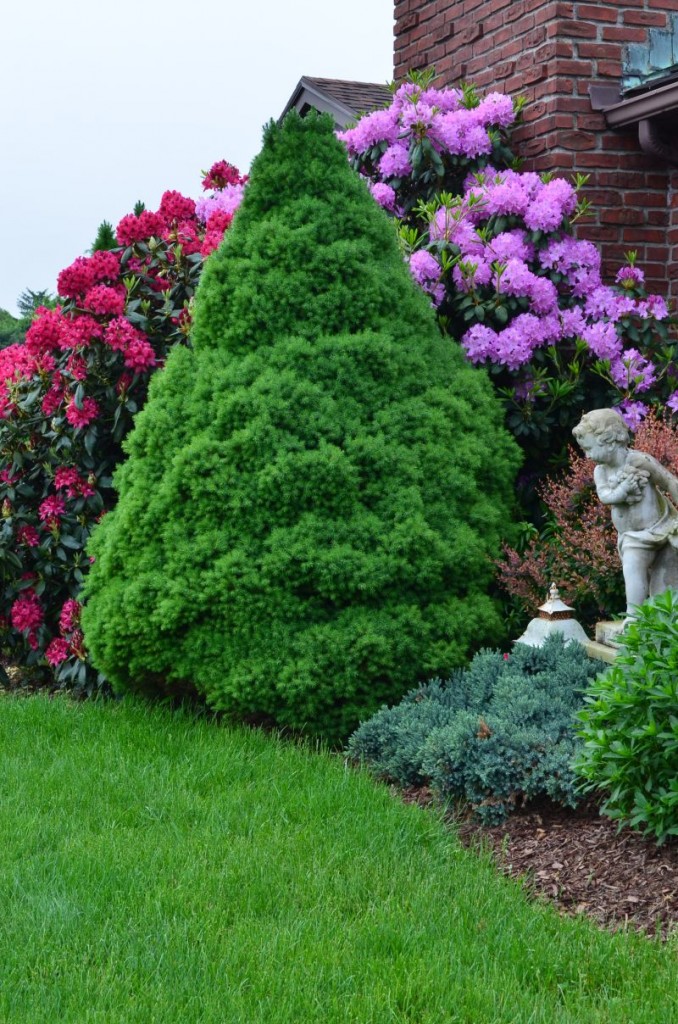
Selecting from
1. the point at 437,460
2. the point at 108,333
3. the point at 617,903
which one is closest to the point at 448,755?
the point at 617,903

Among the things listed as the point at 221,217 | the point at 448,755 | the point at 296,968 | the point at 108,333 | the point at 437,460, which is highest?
the point at 221,217

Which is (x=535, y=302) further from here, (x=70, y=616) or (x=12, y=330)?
(x=12, y=330)

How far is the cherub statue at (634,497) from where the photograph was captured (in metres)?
4.70

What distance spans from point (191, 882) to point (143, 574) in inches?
76.9

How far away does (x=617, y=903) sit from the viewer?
3.46 meters

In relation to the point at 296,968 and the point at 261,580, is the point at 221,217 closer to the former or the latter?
the point at 261,580

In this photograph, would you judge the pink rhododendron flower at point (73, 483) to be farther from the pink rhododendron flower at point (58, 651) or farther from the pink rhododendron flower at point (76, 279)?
the pink rhododendron flower at point (76, 279)

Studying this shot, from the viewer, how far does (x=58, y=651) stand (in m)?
6.41

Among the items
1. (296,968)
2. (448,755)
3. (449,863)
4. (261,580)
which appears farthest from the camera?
(261,580)

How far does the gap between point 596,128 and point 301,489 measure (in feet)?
11.4

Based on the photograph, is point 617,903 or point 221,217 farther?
point 221,217

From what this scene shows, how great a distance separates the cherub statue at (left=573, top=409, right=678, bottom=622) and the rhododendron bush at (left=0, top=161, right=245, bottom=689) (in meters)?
2.48

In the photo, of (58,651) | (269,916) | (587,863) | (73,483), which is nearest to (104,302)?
(73,483)

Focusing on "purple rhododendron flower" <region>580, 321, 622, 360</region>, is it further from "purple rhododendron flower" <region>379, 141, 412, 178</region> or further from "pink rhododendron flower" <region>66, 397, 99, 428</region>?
"pink rhododendron flower" <region>66, 397, 99, 428</region>
